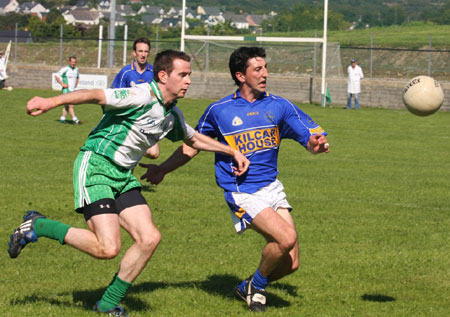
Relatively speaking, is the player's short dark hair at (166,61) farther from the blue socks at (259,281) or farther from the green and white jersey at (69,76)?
the green and white jersey at (69,76)

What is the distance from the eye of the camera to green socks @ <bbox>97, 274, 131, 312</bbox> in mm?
5902

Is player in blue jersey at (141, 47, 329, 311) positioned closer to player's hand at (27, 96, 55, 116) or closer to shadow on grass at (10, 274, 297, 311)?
shadow on grass at (10, 274, 297, 311)

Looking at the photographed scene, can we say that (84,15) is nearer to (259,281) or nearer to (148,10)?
(148,10)

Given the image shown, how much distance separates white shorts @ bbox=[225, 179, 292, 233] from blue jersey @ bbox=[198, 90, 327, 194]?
0.06m

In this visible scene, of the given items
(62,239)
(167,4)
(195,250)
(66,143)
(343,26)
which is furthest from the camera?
(167,4)

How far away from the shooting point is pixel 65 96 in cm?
524

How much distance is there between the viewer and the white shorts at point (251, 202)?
20.7 ft

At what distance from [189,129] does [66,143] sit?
1189cm

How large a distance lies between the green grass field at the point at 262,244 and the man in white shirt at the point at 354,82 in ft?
44.9

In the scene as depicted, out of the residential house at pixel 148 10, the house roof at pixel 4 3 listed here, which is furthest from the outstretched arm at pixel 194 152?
the house roof at pixel 4 3

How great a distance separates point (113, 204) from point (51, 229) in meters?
0.57

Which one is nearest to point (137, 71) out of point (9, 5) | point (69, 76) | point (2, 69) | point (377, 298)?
point (377, 298)

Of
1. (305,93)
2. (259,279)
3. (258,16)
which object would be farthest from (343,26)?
(259,279)

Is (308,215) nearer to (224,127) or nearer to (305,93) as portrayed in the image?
(224,127)
